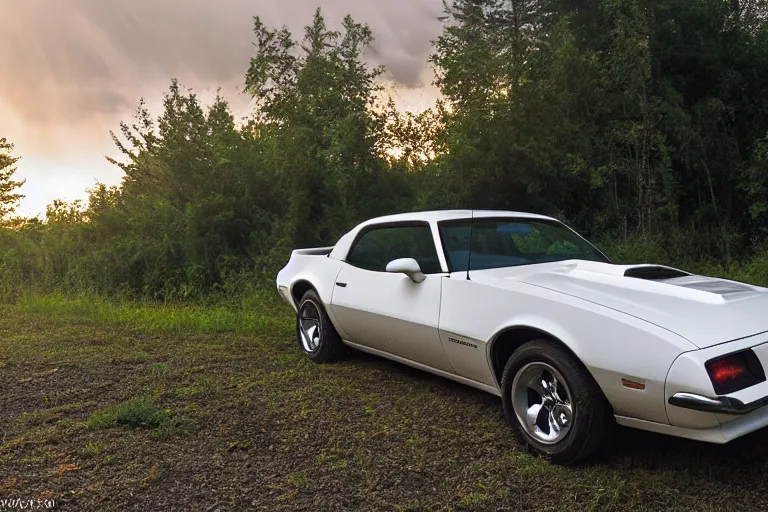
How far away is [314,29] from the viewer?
1418cm

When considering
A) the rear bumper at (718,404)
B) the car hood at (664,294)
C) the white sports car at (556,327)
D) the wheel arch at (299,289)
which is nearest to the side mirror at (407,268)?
the white sports car at (556,327)

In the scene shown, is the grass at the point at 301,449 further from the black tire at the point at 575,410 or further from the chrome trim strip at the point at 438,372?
the chrome trim strip at the point at 438,372

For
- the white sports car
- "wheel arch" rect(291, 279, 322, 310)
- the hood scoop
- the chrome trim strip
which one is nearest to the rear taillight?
the white sports car

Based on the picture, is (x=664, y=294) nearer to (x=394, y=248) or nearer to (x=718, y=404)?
(x=718, y=404)

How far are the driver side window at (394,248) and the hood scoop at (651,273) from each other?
1301 mm

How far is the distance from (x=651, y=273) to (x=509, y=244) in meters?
1.05

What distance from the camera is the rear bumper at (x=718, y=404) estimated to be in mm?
2766

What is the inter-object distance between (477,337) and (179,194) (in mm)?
10664

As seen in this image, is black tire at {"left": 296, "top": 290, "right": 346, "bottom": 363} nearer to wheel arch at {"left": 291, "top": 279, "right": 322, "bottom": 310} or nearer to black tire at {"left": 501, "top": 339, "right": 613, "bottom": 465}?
wheel arch at {"left": 291, "top": 279, "right": 322, "bottom": 310}

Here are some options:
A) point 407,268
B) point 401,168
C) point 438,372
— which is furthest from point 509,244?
point 401,168

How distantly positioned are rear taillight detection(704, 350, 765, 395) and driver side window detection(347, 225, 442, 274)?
197 centimetres

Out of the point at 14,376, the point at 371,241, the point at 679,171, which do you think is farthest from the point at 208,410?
the point at 679,171

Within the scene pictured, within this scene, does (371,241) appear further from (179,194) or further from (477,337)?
(179,194)

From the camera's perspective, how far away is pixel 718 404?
9.07ft
